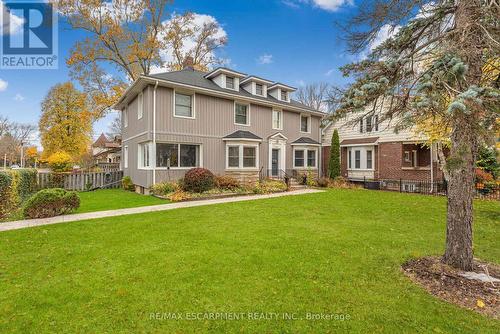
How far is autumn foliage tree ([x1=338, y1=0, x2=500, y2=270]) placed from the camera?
3312mm

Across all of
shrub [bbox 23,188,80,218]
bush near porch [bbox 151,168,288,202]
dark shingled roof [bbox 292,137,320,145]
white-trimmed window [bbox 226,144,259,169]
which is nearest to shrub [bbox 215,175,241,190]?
bush near porch [bbox 151,168,288,202]

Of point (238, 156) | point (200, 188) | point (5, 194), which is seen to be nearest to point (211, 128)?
point (238, 156)

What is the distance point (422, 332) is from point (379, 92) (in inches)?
131

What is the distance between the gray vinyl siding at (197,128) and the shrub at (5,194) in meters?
5.32

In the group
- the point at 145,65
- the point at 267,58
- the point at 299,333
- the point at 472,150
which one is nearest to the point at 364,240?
the point at 472,150

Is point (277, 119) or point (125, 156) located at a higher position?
point (277, 119)

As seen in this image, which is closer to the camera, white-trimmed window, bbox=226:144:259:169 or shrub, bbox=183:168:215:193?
shrub, bbox=183:168:215:193

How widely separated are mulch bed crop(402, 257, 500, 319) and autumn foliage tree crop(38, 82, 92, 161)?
3090 centimetres

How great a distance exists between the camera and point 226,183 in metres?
13.6

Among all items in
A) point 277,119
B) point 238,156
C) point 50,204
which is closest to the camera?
point 50,204

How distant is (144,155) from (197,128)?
347cm

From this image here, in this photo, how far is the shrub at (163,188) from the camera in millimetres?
12539

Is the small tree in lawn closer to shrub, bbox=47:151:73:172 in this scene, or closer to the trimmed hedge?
the trimmed hedge

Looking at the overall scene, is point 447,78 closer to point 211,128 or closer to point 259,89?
point 211,128
